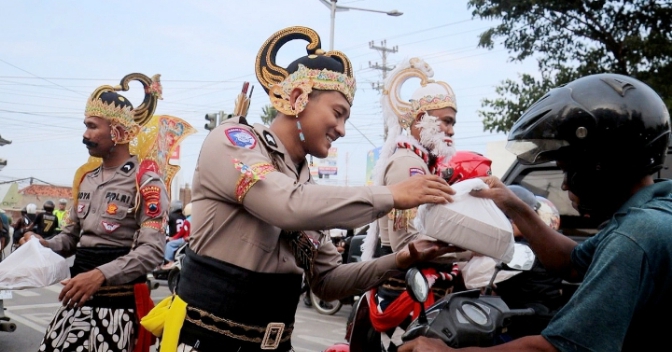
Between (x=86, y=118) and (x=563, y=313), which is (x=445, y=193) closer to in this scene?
(x=563, y=313)

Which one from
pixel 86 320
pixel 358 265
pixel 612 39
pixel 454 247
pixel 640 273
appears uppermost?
pixel 612 39

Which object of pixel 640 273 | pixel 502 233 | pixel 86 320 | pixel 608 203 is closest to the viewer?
pixel 640 273

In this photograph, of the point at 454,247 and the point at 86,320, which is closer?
the point at 454,247

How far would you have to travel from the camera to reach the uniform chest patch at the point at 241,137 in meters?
2.19

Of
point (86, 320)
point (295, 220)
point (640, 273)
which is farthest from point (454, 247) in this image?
point (86, 320)

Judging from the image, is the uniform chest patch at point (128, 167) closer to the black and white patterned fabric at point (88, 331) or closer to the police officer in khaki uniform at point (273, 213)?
the black and white patterned fabric at point (88, 331)

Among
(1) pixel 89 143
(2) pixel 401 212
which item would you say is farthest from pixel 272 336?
(1) pixel 89 143

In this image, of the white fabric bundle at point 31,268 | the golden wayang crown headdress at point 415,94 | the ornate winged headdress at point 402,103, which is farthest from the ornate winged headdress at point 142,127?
the golden wayang crown headdress at point 415,94

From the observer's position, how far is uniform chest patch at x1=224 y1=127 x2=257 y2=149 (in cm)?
219

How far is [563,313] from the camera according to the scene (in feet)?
5.34

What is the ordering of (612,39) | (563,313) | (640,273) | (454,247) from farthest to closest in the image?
(612,39) → (454,247) → (563,313) → (640,273)

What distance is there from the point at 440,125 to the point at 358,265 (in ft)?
6.01

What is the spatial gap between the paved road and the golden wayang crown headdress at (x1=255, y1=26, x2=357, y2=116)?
17.8 feet

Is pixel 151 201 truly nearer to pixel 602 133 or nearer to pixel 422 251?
pixel 422 251
